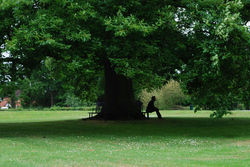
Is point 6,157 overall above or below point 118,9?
below

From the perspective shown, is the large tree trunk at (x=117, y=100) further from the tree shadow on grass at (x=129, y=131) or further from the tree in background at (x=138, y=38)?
the tree in background at (x=138, y=38)

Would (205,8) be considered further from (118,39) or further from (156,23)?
(118,39)

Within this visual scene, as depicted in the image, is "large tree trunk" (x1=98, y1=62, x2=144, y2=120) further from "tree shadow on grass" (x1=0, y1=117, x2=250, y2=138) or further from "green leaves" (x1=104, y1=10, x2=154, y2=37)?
"green leaves" (x1=104, y1=10, x2=154, y2=37)

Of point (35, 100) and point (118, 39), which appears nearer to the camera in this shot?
point (118, 39)

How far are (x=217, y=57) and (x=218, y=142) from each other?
3502mm

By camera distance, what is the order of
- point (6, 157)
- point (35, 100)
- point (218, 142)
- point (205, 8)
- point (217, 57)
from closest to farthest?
point (6, 157)
point (218, 142)
point (217, 57)
point (205, 8)
point (35, 100)

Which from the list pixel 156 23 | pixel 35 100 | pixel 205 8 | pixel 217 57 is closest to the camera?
pixel 217 57

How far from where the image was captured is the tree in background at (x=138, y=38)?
16.0 metres

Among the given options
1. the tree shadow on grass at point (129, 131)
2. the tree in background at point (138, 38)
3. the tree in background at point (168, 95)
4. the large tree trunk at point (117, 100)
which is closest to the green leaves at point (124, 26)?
the tree in background at point (138, 38)

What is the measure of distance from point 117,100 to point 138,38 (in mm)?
9888

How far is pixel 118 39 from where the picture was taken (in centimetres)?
1705

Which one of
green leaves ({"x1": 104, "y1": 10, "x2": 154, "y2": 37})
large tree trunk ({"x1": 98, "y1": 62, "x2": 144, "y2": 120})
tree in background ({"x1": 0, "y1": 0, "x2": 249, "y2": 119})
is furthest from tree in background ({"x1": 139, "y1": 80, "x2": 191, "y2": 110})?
green leaves ({"x1": 104, "y1": 10, "x2": 154, "y2": 37})

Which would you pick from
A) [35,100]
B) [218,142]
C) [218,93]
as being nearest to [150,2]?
[218,93]

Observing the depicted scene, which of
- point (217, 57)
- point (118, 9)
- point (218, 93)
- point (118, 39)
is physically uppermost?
point (118, 9)
